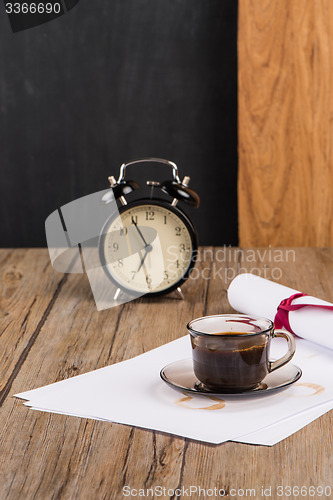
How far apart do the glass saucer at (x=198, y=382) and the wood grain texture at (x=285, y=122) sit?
3.73ft

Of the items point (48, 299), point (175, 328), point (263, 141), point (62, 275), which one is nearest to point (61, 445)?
point (175, 328)

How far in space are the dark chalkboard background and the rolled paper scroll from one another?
93 cm

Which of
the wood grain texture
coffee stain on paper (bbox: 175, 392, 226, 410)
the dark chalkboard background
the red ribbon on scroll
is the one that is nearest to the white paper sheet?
coffee stain on paper (bbox: 175, 392, 226, 410)

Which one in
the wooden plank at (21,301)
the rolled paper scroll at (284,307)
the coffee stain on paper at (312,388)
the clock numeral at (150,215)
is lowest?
the wooden plank at (21,301)

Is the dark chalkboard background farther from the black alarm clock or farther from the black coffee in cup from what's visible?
the black coffee in cup

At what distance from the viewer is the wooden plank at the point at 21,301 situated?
131cm

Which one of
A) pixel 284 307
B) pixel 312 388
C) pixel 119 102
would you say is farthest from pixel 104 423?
pixel 119 102

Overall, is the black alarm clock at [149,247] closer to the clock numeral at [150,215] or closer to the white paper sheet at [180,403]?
the clock numeral at [150,215]

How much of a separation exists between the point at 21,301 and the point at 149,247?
0.34m

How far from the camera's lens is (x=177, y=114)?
2.33 meters

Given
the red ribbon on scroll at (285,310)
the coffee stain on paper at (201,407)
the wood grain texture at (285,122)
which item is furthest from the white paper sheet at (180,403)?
the wood grain texture at (285,122)

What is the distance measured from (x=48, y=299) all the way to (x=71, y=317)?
0.16 metres

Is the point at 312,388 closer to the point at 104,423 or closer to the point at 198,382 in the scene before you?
the point at 198,382

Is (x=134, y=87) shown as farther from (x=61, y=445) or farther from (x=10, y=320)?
(x=61, y=445)
